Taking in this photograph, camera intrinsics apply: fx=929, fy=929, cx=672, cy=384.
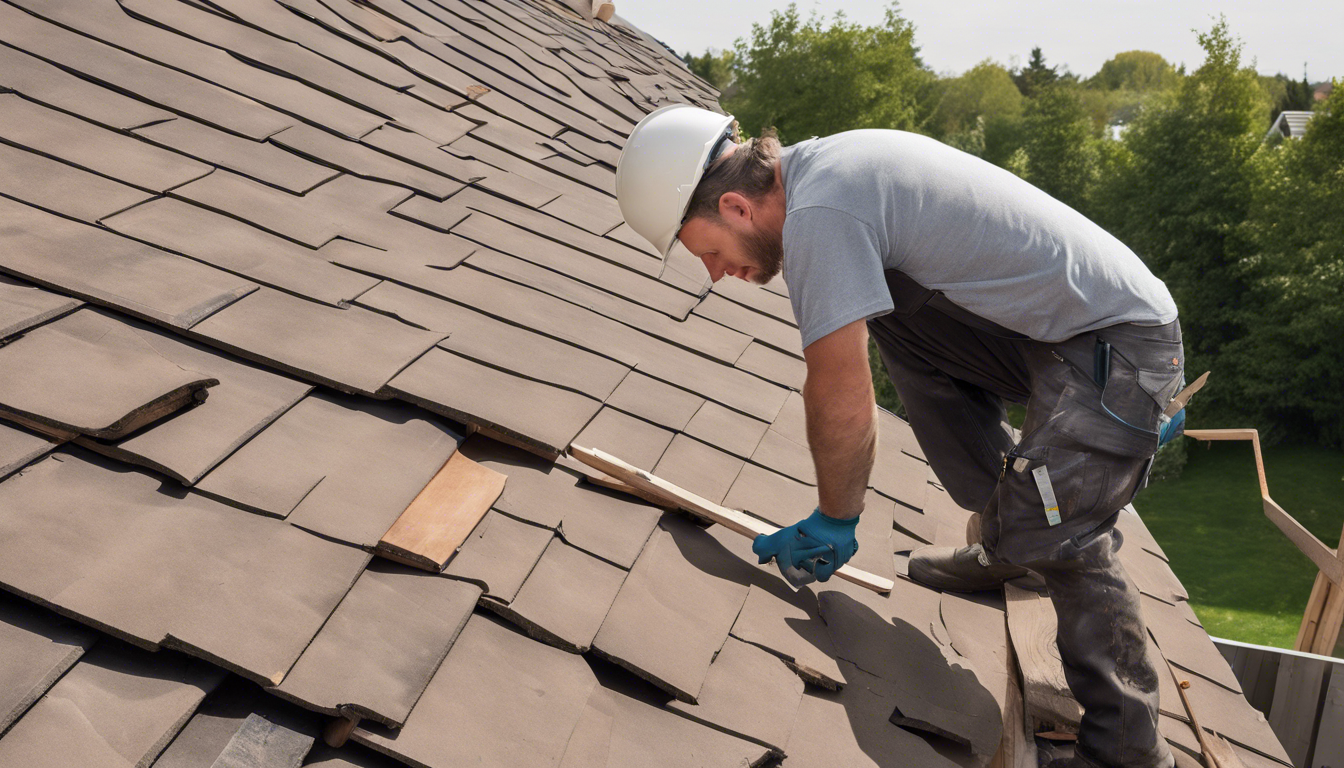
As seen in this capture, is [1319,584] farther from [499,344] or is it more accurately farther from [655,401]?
[499,344]

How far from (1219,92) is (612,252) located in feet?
101

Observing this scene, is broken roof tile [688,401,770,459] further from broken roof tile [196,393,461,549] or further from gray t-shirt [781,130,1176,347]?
broken roof tile [196,393,461,549]

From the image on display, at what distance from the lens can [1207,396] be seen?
84.1 ft

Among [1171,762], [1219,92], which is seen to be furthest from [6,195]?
[1219,92]

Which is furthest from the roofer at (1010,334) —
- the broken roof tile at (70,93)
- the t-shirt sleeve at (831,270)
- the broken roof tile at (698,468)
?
the broken roof tile at (70,93)

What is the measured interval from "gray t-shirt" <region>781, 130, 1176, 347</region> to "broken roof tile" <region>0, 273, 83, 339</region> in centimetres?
152

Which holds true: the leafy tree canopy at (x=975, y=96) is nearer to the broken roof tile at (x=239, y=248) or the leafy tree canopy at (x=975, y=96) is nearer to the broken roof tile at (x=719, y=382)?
the broken roof tile at (x=719, y=382)

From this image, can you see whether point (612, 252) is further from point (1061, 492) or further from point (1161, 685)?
point (1161, 685)

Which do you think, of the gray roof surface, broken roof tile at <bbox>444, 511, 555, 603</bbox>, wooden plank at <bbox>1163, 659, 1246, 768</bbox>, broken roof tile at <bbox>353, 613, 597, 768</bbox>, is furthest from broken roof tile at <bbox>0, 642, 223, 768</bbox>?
wooden plank at <bbox>1163, 659, 1246, 768</bbox>

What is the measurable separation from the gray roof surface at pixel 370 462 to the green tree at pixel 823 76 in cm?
3740

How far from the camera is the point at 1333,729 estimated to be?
4.58 m

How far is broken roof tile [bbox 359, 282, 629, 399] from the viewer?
239 centimetres

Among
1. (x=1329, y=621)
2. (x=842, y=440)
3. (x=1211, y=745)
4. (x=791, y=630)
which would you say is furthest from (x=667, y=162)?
(x=1329, y=621)

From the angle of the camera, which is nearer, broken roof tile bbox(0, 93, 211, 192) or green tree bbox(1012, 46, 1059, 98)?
broken roof tile bbox(0, 93, 211, 192)
